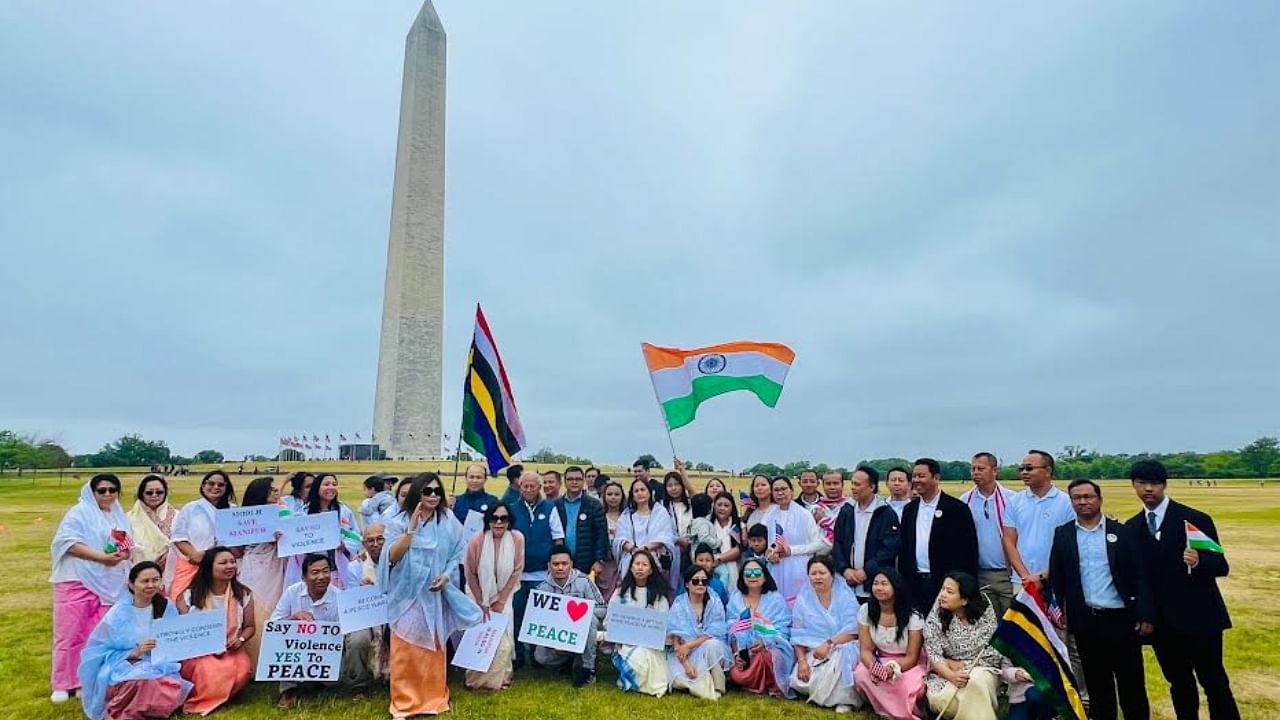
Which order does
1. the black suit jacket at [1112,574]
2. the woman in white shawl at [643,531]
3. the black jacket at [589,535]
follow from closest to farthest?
1. the black suit jacket at [1112,574]
2. the black jacket at [589,535]
3. the woman in white shawl at [643,531]

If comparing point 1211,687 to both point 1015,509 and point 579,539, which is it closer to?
point 1015,509

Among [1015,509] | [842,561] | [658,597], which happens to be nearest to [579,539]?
[658,597]

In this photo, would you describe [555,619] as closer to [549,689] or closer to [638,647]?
[549,689]

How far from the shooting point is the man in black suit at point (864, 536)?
586 cm

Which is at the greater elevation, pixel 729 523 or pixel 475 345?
pixel 475 345

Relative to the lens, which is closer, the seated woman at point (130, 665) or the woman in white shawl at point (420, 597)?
the seated woman at point (130, 665)

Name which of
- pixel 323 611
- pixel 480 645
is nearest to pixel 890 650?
pixel 480 645

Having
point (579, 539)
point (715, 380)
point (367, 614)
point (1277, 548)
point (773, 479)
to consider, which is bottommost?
point (1277, 548)

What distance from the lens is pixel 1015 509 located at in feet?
18.3

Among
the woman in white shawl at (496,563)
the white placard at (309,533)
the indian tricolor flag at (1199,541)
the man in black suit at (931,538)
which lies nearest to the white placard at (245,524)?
the white placard at (309,533)

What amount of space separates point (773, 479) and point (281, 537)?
173 inches

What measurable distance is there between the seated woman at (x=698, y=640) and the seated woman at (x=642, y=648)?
0.11m

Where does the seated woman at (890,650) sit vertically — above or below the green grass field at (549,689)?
above

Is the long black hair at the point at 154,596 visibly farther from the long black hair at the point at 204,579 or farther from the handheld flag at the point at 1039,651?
the handheld flag at the point at 1039,651
